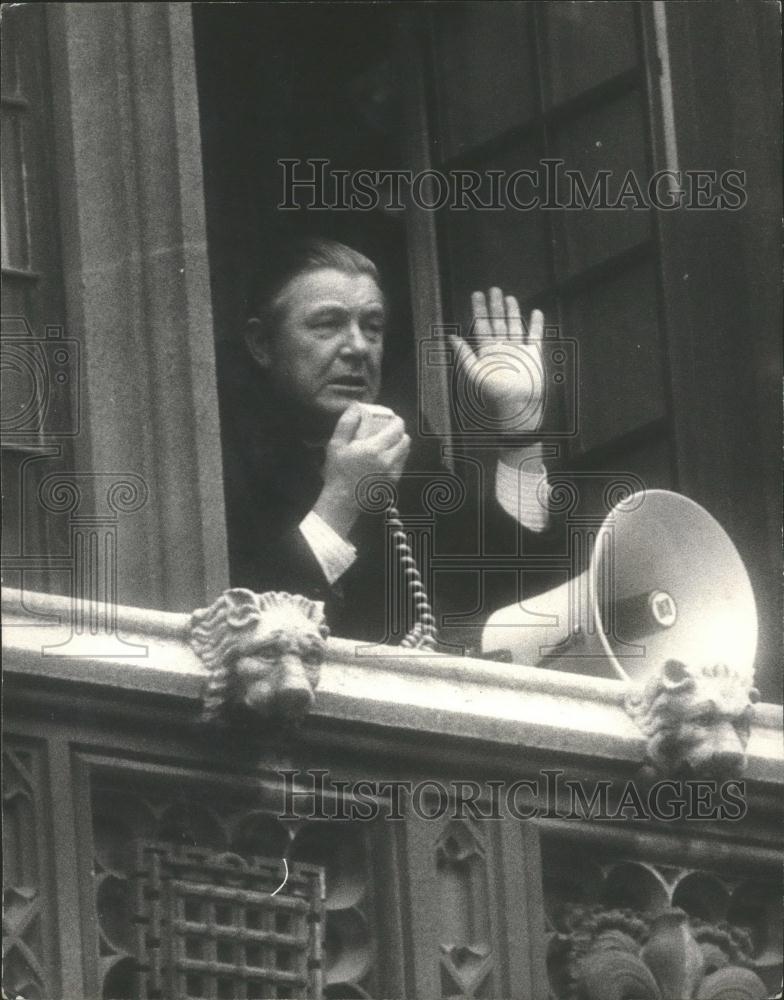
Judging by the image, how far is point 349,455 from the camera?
688 inches

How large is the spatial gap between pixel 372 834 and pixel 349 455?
137 centimetres

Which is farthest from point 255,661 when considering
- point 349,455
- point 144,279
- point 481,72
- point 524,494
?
point 481,72

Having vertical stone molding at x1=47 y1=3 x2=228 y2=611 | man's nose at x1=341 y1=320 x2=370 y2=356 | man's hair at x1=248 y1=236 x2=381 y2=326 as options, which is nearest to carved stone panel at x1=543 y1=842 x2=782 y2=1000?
vertical stone molding at x1=47 y1=3 x2=228 y2=611

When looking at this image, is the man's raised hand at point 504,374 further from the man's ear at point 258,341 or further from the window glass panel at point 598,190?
the man's ear at point 258,341

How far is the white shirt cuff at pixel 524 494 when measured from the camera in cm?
1786

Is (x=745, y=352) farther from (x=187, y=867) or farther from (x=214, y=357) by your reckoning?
(x=187, y=867)

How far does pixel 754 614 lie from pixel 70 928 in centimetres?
272

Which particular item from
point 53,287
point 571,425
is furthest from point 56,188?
point 571,425

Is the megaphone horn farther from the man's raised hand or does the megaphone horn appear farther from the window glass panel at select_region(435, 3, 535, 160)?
the window glass panel at select_region(435, 3, 535, 160)

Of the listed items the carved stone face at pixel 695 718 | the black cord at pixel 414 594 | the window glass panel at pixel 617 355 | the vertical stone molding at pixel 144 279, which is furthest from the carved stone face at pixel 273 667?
the window glass panel at pixel 617 355

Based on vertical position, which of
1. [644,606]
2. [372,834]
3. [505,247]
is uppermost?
[505,247]

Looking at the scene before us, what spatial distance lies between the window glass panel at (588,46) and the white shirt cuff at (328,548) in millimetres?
1935

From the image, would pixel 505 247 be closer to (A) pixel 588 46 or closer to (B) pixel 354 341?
(A) pixel 588 46

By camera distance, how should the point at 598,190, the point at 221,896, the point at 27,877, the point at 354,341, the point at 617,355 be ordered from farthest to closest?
the point at 598,190
the point at 617,355
the point at 354,341
the point at 221,896
the point at 27,877
